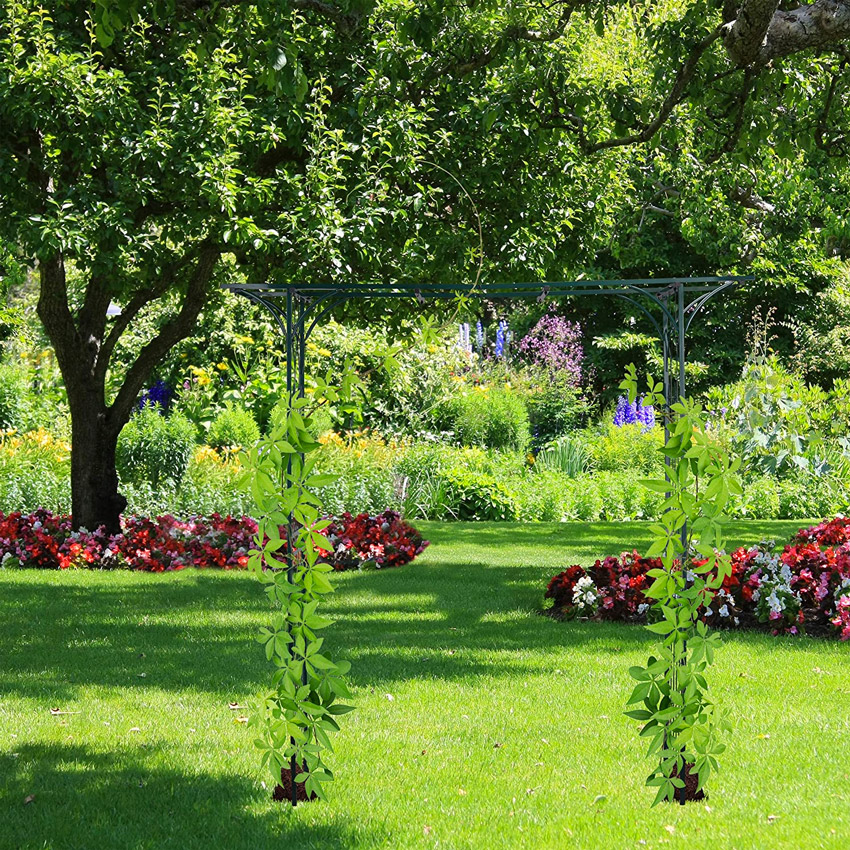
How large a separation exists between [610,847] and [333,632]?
3363 mm

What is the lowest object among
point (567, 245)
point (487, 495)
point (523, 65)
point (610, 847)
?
point (610, 847)

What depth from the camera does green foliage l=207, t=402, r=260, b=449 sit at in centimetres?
1227

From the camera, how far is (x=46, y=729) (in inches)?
183

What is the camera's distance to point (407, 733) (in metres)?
4.62

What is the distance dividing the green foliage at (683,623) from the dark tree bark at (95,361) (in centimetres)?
563

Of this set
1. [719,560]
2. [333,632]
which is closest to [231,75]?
[333,632]

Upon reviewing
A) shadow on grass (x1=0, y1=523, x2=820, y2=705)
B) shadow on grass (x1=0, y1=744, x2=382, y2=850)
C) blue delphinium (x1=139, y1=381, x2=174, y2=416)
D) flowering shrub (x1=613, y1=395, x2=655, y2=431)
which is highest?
blue delphinium (x1=139, y1=381, x2=174, y2=416)

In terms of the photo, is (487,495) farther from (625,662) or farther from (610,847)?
(610,847)

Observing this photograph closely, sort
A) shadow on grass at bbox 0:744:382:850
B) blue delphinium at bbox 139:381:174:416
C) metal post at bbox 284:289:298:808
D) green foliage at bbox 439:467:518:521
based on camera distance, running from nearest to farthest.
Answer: shadow on grass at bbox 0:744:382:850
metal post at bbox 284:289:298:808
green foliage at bbox 439:467:518:521
blue delphinium at bbox 139:381:174:416

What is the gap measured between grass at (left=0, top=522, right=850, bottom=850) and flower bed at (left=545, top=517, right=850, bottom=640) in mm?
204

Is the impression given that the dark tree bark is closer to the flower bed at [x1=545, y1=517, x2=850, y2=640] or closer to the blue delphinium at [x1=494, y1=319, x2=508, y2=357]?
the flower bed at [x1=545, y1=517, x2=850, y2=640]

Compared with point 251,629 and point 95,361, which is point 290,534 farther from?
point 95,361

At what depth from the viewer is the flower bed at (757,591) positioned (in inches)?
260

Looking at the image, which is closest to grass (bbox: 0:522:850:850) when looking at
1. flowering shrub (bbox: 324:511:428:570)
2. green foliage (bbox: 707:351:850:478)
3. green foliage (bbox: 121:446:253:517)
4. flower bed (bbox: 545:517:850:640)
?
flower bed (bbox: 545:517:850:640)
